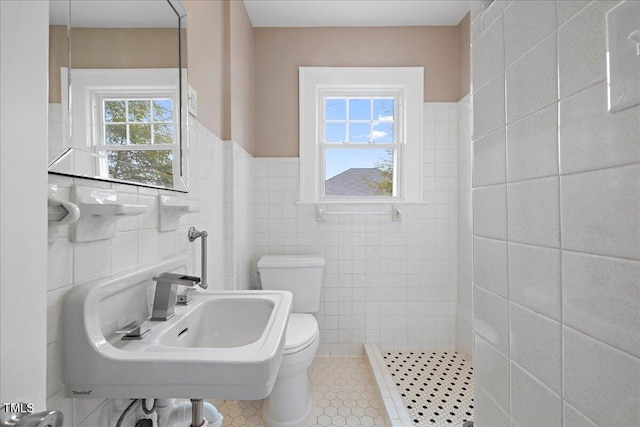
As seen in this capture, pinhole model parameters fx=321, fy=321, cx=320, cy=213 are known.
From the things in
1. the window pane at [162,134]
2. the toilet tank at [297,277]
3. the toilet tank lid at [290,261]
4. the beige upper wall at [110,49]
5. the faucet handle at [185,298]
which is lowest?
the toilet tank at [297,277]

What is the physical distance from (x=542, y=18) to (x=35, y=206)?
833 mm

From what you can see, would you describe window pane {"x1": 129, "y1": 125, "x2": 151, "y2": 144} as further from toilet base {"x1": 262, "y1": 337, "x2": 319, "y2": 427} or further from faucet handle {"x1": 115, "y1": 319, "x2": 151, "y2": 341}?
toilet base {"x1": 262, "y1": 337, "x2": 319, "y2": 427}

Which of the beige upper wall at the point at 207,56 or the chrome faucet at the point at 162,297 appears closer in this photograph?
the chrome faucet at the point at 162,297

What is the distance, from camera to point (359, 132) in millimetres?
2639

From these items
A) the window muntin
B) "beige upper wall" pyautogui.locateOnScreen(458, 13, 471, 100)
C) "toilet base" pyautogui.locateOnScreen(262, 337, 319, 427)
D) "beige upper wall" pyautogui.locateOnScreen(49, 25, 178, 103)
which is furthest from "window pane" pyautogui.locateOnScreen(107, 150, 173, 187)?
"beige upper wall" pyautogui.locateOnScreen(458, 13, 471, 100)

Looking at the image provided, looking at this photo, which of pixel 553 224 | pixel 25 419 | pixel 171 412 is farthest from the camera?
pixel 171 412

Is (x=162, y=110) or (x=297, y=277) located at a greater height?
(x=162, y=110)

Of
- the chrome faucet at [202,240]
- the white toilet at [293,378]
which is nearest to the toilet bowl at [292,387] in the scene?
the white toilet at [293,378]

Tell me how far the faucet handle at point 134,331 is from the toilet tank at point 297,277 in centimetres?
132

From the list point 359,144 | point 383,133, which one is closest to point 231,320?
point 359,144

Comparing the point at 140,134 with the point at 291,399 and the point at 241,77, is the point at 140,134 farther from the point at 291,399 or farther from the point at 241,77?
the point at 291,399

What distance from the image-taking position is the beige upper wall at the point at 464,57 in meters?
2.40

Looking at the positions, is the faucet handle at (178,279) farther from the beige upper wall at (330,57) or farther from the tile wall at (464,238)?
the tile wall at (464,238)

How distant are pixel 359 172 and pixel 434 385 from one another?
1.59 metres
